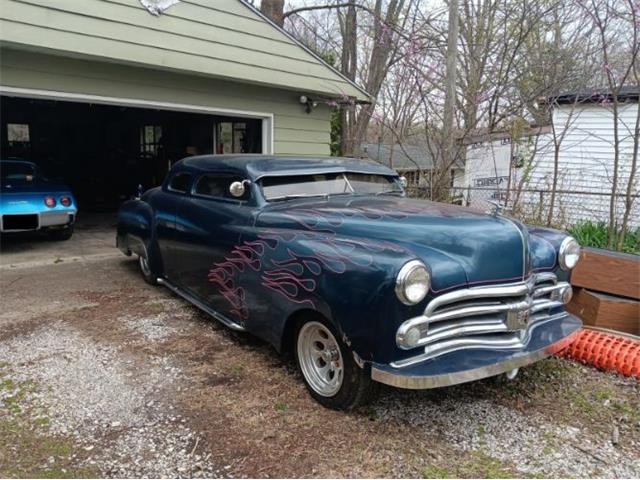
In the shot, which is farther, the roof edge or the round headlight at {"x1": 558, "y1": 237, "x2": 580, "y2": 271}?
the roof edge

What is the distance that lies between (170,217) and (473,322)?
3297 mm

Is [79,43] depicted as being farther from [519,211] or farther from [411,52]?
[519,211]

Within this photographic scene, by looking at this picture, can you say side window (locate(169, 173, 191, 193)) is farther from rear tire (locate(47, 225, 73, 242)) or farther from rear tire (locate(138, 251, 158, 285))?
rear tire (locate(47, 225, 73, 242))

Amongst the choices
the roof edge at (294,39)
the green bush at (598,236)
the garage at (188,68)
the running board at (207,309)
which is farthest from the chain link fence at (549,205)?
the running board at (207,309)

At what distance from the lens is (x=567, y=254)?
3.48 metres

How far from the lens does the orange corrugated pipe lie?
368 cm

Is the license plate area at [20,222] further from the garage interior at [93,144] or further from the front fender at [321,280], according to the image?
the garage interior at [93,144]

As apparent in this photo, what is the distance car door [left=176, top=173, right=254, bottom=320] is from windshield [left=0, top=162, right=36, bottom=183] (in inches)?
186

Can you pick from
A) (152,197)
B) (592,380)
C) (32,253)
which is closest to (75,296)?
(152,197)

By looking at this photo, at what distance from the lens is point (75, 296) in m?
5.38

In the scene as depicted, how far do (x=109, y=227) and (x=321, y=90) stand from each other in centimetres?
542

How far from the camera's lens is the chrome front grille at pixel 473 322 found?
2.62 m

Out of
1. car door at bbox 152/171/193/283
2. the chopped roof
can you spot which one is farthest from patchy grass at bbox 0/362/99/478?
the chopped roof

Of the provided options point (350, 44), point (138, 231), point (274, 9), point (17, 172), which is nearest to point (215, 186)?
point (138, 231)
